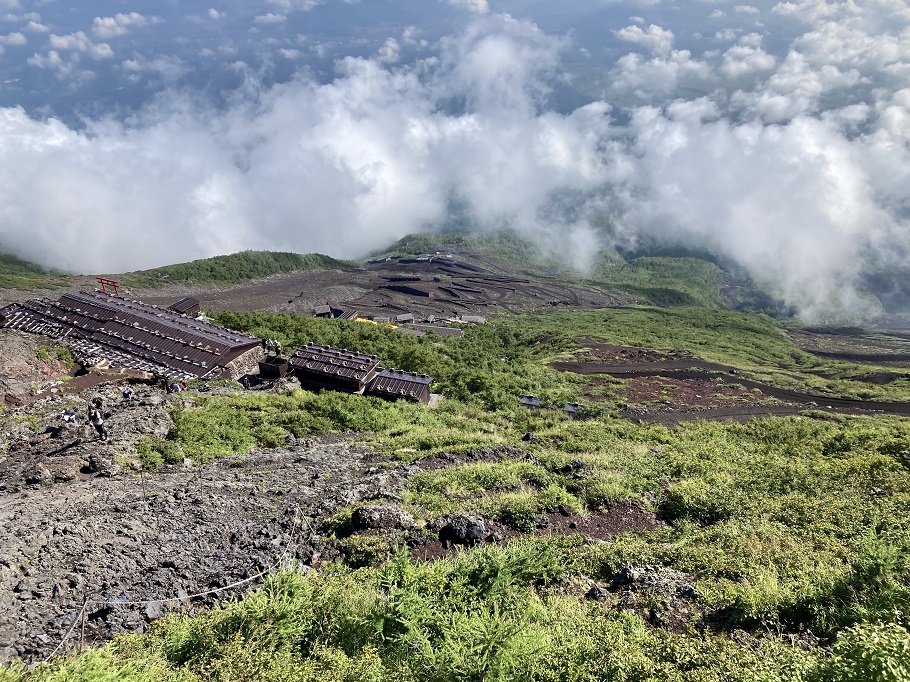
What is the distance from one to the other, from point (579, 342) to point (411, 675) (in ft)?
254

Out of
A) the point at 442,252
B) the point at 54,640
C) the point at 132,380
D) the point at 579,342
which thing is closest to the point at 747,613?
the point at 54,640

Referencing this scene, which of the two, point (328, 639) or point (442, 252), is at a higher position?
point (442, 252)

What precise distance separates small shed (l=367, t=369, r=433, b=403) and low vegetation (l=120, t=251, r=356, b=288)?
104 m

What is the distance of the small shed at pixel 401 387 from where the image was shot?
3775 cm

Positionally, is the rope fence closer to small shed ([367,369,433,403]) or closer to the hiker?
the hiker

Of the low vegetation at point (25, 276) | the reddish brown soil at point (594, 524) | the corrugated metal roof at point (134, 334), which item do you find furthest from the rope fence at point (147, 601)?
the low vegetation at point (25, 276)

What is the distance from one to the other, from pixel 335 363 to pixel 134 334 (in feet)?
69.9

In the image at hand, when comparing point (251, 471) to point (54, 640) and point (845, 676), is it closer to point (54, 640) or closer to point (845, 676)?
point (54, 640)

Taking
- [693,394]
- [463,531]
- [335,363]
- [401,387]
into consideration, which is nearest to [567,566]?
[463,531]

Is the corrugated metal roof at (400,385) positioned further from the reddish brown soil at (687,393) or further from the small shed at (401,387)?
the reddish brown soil at (687,393)

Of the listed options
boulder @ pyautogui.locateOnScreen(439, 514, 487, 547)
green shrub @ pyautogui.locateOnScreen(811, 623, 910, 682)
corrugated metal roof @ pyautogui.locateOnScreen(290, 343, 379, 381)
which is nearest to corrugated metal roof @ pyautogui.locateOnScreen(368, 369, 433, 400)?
corrugated metal roof @ pyautogui.locateOnScreen(290, 343, 379, 381)

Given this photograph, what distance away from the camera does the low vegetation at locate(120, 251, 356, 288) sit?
120m

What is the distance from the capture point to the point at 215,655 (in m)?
8.95

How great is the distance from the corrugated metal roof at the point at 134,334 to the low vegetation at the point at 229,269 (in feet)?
245
